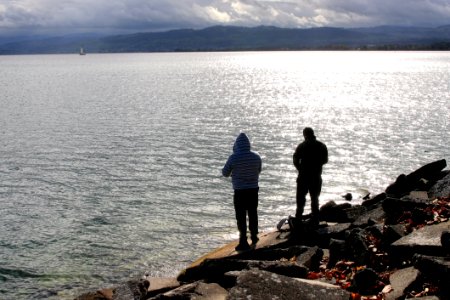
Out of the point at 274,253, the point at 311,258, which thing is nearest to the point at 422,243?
the point at 311,258

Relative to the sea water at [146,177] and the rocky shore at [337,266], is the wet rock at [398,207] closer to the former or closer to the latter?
the rocky shore at [337,266]

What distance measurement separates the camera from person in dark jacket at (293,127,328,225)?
576 inches

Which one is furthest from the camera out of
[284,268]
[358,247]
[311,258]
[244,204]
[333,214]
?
[333,214]

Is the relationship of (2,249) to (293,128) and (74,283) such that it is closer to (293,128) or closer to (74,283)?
(74,283)

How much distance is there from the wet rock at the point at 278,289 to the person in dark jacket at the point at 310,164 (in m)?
5.40

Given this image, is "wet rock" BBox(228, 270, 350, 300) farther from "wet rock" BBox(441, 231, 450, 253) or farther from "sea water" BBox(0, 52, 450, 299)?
"sea water" BBox(0, 52, 450, 299)

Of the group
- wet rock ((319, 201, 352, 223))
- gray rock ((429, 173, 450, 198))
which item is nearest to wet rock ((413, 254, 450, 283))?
wet rock ((319, 201, 352, 223))

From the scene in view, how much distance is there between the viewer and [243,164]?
44.3 feet

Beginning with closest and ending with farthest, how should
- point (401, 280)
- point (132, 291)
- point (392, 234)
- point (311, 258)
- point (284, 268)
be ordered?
1. point (401, 280)
2. point (284, 268)
3. point (392, 234)
4. point (311, 258)
5. point (132, 291)

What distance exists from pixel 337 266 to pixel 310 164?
3.69 meters

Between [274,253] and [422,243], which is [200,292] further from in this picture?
[422,243]

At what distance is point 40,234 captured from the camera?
20469 mm

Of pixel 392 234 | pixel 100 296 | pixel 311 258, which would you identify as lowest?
pixel 100 296

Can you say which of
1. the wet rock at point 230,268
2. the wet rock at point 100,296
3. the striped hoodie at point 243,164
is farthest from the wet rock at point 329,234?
the wet rock at point 100,296
